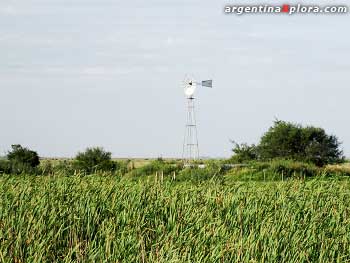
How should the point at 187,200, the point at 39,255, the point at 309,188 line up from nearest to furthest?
the point at 39,255 < the point at 187,200 < the point at 309,188

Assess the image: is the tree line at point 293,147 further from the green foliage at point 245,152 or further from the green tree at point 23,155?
the green tree at point 23,155

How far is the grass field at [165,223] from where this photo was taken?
8.34 metres

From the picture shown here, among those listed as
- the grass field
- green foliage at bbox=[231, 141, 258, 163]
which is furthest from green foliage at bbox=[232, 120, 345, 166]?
the grass field

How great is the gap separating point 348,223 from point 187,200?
8.39 feet

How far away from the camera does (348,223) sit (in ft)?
35.3

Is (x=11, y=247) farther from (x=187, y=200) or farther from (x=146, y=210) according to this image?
(x=187, y=200)

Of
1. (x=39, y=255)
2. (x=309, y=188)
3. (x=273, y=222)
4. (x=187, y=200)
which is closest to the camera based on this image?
(x=39, y=255)

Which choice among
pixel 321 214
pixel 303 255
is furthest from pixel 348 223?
pixel 303 255

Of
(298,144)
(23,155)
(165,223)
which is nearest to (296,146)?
(298,144)

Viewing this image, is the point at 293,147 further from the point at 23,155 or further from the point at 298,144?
the point at 23,155

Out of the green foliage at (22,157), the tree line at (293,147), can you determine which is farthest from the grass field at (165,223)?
the tree line at (293,147)

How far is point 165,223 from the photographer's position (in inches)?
416

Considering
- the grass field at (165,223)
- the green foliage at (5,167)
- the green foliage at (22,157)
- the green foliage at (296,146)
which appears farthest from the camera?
the green foliage at (296,146)

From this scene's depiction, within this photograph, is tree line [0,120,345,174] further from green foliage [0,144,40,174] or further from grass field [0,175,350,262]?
grass field [0,175,350,262]
